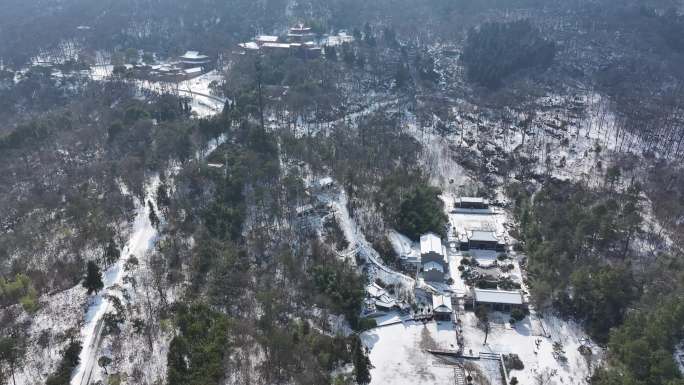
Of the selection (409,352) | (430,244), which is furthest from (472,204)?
(409,352)

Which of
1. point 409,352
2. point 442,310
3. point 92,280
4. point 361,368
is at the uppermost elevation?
point 92,280

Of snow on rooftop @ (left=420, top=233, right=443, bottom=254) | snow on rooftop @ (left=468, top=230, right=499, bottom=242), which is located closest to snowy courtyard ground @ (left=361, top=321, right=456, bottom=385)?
snow on rooftop @ (left=420, top=233, right=443, bottom=254)

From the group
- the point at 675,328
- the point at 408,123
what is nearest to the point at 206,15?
the point at 408,123

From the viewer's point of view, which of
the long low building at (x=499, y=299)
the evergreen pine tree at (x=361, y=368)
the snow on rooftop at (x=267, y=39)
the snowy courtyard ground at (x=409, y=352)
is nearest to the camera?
the evergreen pine tree at (x=361, y=368)

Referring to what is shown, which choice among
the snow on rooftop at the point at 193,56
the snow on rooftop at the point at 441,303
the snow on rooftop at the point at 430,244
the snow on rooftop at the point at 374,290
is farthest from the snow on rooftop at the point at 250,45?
the snow on rooftop at the point at 441,303

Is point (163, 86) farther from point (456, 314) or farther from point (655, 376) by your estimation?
point (655, 376)

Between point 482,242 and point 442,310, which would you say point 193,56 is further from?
point 442,310

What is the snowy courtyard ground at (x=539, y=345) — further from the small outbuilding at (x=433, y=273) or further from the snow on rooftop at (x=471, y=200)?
the snow on rooftop at (x=471, y=200)

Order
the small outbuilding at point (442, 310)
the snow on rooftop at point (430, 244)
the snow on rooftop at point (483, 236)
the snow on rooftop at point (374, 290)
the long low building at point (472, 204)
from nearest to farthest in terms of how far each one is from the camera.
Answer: the small outbuilding at point (442, 310) < the snow on rooftop at point (374, 290) < the snow on rooftop at point (430, 244) < the snow on rooftop at point (483, 236) < the long low building at point (472, 204)

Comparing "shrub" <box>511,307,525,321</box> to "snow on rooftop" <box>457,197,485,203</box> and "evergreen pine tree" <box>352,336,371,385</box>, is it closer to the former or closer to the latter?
"evergreen pine tree" <box>352,336,371,385</box>
